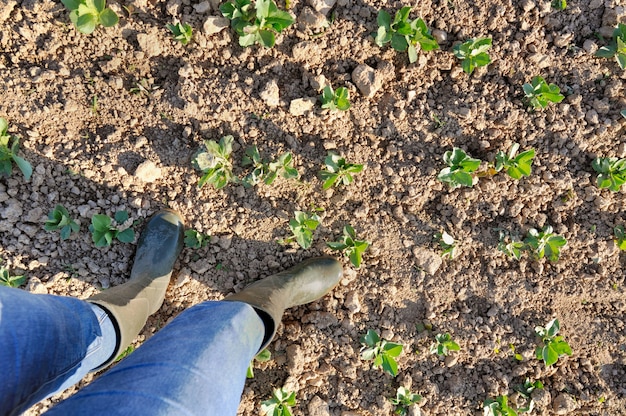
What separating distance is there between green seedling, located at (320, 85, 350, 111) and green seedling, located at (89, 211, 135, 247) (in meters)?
1.14

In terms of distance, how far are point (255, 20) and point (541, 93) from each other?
57.1 inches

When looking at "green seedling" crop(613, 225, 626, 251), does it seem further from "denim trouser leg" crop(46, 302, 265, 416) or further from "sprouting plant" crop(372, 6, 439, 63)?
"denim trouser leg" crop(46, 302, 265, 416)

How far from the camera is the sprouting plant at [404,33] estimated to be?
7.55ft

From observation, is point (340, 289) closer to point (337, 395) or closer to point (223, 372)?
point (337, 395)

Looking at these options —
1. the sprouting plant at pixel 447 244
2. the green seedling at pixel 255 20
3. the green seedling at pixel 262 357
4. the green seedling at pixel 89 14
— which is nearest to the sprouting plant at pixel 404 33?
the green seedling at pixel 255 20

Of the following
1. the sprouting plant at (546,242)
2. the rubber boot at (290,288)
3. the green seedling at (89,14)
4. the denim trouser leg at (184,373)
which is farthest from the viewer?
the sprouting plant at (546,242)

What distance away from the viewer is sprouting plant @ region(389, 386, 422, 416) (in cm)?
246

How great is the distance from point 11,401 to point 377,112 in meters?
1.91

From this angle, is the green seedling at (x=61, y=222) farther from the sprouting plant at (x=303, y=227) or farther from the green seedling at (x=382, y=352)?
the green seedling at (x=382, y=352)

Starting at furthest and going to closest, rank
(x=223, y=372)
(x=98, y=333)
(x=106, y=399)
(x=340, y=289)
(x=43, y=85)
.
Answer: (x=340, y=289)
(x=43, y=85)
(x=98, y=333)
(x=223, y=372)
(x=106, y=399)

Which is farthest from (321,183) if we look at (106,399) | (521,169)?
(106,399)

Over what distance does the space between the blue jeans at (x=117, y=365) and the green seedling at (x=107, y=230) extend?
59 centimetres

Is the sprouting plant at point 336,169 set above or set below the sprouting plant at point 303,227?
above

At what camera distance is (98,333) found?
5.79ft
